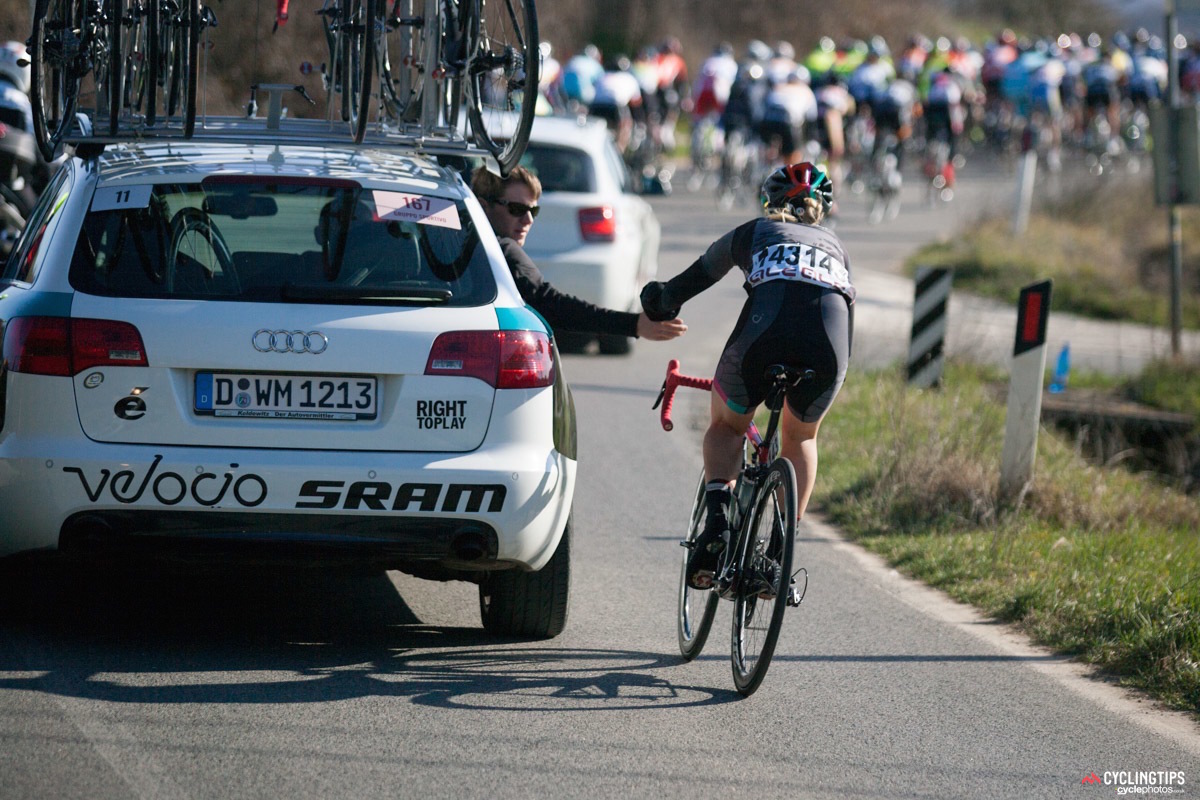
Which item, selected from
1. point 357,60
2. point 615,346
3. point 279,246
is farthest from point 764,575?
point 615,346

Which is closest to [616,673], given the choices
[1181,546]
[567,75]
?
[1181,546]

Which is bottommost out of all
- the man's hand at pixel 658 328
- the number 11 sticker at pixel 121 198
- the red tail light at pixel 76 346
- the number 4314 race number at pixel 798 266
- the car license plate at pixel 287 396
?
the car license plate at pixel 287 396

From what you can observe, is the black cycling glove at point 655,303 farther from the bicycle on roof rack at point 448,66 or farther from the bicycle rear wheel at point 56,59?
the bicycle rear wheel at point 56,59

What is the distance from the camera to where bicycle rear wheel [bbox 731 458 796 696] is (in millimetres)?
5340

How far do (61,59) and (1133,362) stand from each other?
11.0m

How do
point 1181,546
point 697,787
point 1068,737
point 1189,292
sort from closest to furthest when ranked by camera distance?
point 697,787 → point 1068,737 → point 1181,546 → point 1189,292

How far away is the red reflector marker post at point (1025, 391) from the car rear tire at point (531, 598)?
3372 millimetres

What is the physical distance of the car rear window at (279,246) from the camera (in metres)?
5.53

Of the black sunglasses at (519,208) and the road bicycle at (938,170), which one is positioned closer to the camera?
the black sunglasses at (519,208)

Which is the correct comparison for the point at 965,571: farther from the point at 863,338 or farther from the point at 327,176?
the point at 863,338

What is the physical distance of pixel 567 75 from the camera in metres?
30.0

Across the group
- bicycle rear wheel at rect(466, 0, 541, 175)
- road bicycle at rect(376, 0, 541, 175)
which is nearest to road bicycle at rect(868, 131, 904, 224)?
road bicycle at rect(376, 0, 541, 175)

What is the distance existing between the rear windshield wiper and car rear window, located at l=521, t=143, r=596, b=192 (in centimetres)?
733

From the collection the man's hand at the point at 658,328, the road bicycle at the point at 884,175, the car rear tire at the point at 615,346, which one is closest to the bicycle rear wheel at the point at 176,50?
the man's hand at the point at 658,328
